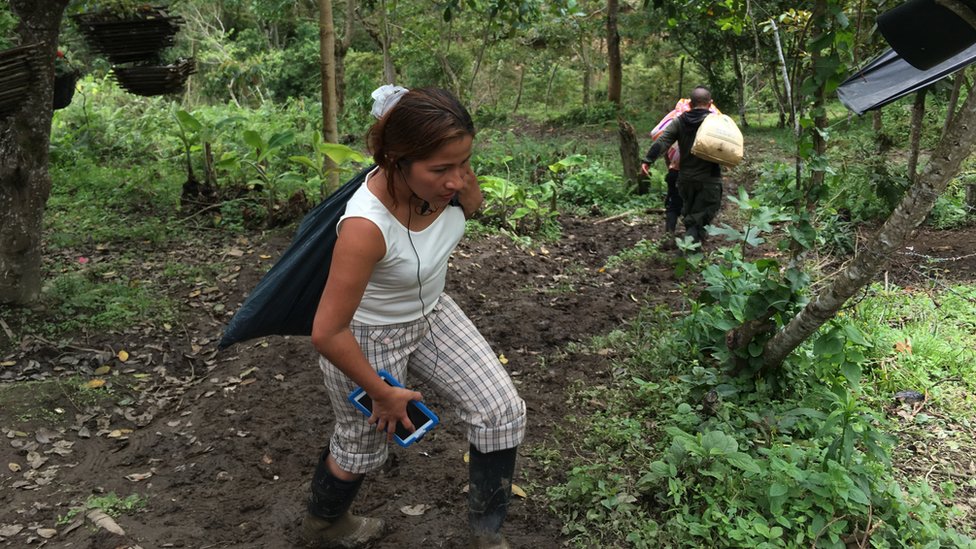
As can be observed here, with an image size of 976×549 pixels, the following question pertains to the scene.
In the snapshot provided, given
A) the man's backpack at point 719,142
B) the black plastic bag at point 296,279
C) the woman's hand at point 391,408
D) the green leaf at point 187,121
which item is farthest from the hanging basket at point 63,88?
the man's backpack at point 719,142

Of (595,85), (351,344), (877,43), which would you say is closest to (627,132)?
(877,43)

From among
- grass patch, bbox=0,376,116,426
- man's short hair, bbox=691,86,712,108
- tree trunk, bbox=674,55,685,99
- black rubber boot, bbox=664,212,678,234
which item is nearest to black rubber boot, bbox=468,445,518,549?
grass patch, bbox=0,376,116,426

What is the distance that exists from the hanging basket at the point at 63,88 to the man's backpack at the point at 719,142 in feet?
16.2

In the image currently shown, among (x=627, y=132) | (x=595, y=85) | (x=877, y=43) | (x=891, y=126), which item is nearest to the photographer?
(x=877, y=43)

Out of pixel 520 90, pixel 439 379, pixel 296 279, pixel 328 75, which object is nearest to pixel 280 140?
pixel 328 75

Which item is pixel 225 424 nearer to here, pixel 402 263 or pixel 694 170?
pixel 402 263

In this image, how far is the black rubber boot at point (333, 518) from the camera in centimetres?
262

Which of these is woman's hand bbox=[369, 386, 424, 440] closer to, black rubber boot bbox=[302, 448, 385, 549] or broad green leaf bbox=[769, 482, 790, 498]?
black rubber boot bbox=[302, 448, 385, 549]

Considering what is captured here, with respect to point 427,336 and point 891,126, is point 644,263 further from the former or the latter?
point 891,126

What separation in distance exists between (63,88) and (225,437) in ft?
11.6

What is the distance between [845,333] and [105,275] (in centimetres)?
490

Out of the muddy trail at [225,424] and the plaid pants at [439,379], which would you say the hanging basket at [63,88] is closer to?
the muddy trail at [225,424]

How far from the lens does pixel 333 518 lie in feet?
8.91

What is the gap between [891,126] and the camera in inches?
421
